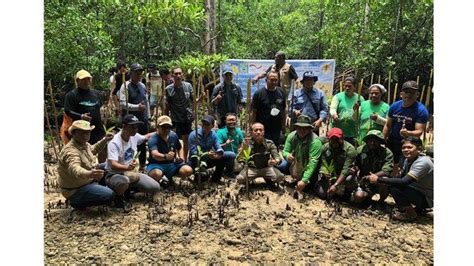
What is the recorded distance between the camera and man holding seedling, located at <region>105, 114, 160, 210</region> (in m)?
4.68

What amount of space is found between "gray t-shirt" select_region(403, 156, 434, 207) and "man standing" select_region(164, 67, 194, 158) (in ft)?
10.8

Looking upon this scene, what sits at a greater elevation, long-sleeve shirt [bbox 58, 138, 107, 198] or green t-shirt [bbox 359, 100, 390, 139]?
green t-shirt [bbox 359, 100, 390, 139]

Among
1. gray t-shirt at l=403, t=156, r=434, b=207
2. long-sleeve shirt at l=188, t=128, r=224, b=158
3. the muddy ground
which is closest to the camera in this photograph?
the muddy ground

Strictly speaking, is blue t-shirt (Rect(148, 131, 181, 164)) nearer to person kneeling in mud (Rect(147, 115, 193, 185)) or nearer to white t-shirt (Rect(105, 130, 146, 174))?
person kneeling in mud (Rect(147, 115, 193, 185))

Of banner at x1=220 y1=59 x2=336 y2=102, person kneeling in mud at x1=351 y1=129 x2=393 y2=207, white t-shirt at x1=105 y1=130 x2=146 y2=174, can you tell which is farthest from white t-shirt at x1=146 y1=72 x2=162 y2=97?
person kneeling in mud at x1=351 y1=129 x2=393 y2=207

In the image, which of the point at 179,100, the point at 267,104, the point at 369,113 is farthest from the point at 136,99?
the point at 369,113

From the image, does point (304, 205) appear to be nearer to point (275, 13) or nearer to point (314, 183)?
point (314, 183)

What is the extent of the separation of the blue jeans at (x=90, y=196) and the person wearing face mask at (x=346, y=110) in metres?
3.35

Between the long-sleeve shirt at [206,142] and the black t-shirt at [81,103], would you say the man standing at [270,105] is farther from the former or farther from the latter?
the black t-shirt at [81,103]

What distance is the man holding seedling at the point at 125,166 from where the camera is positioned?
184 inches

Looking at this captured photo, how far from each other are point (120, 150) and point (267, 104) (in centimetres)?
227

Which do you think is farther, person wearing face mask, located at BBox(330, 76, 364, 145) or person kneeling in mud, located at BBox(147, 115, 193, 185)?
person wearing face mask, located at BBox(330, 76, 364, 145)

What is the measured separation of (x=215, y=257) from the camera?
3.73 meters

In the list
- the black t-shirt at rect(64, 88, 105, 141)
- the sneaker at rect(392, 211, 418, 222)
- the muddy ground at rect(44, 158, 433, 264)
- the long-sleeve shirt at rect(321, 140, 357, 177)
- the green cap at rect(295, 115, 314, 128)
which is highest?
the black t-shirt at rect(64, 88, 105, 141)
